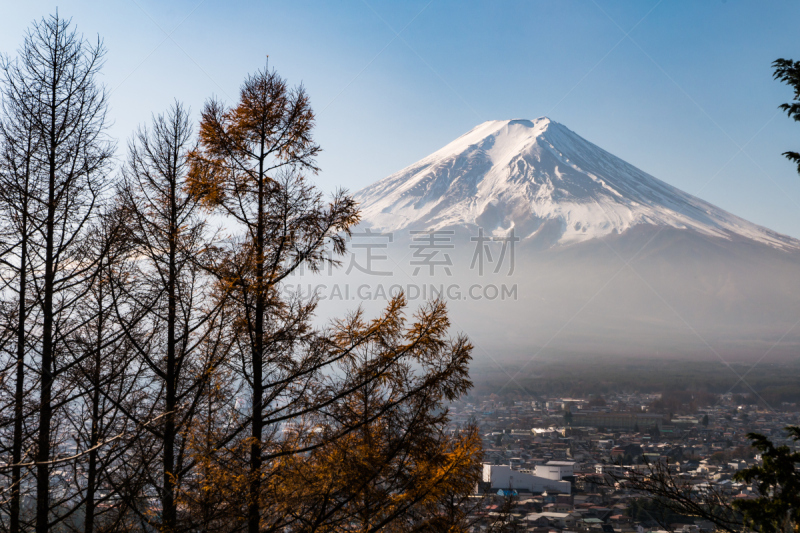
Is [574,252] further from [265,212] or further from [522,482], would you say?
[265,212]

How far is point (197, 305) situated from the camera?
6.77 m

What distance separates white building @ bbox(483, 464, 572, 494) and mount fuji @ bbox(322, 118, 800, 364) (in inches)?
2580

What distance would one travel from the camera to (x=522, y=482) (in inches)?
736

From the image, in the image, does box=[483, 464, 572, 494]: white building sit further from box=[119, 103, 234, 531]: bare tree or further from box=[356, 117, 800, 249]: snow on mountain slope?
box=[356, 117, 800, 249]: snow on mountain slope

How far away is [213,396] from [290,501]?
1.60 metres

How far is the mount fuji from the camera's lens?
357 ft

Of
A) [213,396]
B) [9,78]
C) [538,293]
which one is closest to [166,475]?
[213,396]

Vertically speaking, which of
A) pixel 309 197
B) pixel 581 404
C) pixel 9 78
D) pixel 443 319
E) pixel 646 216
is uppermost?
pixel 646 216

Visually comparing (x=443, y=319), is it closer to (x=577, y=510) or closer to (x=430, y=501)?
(x=430, y=501)

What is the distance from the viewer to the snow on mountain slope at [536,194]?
108 meters

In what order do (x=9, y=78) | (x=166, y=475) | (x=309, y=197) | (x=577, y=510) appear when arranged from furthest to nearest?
(x=577, y=510)
(x=309, y=197)
(x=166, y=475)
(x=9, y=78)

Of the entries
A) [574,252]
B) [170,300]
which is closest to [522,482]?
[170,300]

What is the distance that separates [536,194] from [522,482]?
10170 cm

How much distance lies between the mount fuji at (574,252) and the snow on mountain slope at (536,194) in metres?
0.33
